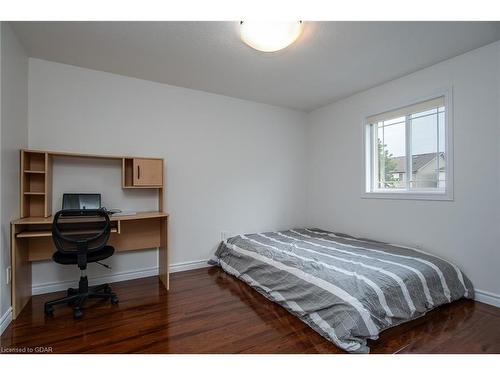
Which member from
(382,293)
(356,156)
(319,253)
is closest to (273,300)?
(319,253)

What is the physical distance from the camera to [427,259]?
2422 millimetres

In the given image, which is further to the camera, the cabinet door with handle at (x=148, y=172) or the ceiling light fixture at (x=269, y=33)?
the cabinet door with handle at (x=148, y=172)

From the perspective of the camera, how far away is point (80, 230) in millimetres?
2217

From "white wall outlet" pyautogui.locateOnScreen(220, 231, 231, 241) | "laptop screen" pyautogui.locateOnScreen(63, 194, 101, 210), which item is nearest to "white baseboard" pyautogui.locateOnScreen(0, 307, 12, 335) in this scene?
"laptop screen" pyautogui.locateOnScreen(63, 194, 101, 210)

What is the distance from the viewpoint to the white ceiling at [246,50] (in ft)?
6.80

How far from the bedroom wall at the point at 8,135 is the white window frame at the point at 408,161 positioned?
3811 millimetres

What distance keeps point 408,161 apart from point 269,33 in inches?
89.7

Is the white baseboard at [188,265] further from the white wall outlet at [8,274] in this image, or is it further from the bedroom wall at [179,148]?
the white wall outlet at [8,274]

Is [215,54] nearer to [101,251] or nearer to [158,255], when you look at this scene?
[101,251]

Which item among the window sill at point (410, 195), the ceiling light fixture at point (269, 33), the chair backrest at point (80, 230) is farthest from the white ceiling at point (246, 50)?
the chair backrest at point (80, 230)

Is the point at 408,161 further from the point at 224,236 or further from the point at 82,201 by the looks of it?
the point at 82,201

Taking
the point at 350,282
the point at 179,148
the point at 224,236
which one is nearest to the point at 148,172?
the point at 179,148

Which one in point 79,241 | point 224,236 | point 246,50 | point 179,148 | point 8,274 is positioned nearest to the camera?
point 8,274

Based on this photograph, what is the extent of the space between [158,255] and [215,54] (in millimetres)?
2439
